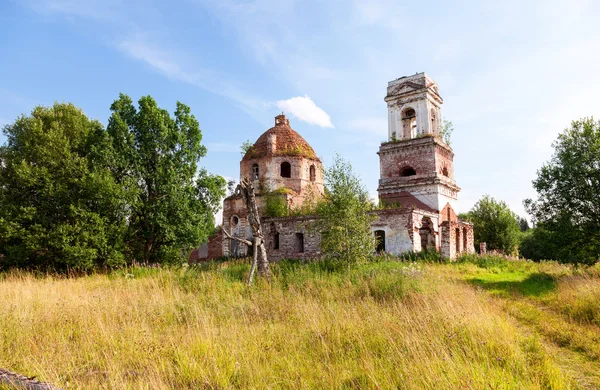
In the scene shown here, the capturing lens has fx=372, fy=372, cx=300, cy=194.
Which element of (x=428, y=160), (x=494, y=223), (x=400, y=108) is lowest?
(x=494, y=223)

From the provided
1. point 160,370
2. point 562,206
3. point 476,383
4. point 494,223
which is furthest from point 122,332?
point 494,223

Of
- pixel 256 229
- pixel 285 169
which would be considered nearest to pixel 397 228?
pixel 256 229

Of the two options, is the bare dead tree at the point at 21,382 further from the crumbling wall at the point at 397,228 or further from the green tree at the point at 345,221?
the crumbling wall at the point at 397,228

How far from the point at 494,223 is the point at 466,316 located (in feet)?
100

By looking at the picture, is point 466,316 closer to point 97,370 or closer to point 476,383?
point 476,383

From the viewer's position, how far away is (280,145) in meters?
26.8

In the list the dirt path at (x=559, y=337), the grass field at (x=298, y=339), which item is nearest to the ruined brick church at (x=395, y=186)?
the dirt path at (x=559, y=337)

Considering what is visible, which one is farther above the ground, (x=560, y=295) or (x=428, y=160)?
(x=428, y=160)

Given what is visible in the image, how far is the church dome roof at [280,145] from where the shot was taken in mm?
26394

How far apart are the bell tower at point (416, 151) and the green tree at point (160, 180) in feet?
36.2

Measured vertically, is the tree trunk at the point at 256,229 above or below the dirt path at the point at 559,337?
above

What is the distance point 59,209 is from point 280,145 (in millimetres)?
15056

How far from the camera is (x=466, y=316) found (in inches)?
242

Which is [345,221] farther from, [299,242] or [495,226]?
[495,226]
